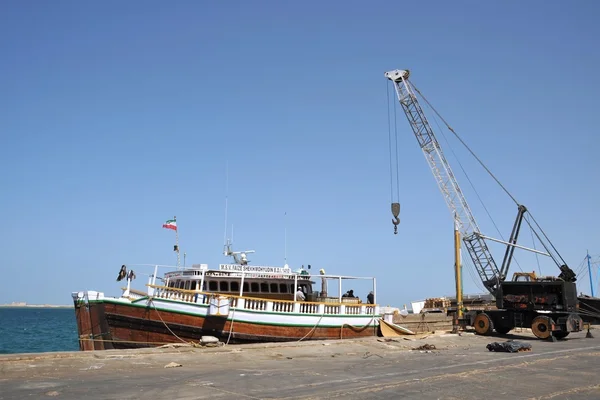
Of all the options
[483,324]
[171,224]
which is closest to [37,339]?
[171,224]

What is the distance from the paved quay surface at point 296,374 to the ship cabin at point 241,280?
23.3 feet

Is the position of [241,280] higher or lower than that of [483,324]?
higher

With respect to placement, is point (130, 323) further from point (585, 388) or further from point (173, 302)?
point (585, 388)

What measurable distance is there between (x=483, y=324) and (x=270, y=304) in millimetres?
11004

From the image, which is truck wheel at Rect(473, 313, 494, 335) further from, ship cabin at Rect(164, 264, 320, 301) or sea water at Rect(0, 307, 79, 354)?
sea water at Rect(0, 307, 79, 354)

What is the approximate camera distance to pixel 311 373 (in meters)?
13.0

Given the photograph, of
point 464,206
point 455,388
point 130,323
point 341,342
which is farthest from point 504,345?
point 464,206

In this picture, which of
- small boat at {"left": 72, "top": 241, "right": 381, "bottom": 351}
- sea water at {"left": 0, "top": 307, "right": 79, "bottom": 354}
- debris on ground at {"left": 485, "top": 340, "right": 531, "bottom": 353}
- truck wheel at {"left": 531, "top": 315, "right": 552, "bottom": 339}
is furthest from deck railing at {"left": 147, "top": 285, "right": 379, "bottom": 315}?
sea water at {"left": 0, "top": 307, "right": 79, "bottom": 354}

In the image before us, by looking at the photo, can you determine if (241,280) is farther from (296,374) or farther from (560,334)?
(560,334)

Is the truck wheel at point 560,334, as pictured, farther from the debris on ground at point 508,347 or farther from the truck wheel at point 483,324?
the debris on ground at point 508,347

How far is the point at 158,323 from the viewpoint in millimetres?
21469

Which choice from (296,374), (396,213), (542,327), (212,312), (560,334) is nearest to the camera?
(296,374)

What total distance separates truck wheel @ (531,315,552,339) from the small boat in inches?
320

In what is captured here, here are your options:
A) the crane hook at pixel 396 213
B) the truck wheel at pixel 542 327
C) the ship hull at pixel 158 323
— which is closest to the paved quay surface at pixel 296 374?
the ship hull at pixel 158 323
